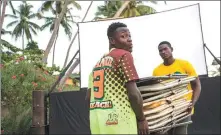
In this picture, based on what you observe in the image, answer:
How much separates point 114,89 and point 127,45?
30 centimetres

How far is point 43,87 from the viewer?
10.7m

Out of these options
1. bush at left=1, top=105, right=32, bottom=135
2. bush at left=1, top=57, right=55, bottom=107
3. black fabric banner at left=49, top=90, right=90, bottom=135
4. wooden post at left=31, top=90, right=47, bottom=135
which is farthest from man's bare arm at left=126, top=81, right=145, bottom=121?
bush at left=1, top=57, right=55, bottom=107

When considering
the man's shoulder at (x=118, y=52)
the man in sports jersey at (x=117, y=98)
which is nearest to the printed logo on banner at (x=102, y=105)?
the man in sports jersey at (x=117, y=98)

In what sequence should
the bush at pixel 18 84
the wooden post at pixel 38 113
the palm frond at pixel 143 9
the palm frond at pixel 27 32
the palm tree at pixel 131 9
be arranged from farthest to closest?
the palm frond at pixel 27 32, the palm frond at pixel 143 9, the palm tree at pixel 131 9, the bush at pixel 18 84, the wooden post at pixel 38 113

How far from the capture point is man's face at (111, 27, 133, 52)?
218cm

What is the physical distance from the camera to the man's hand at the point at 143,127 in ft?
6.77

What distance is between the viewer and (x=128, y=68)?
204 centimetres

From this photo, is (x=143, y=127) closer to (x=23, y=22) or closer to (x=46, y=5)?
(x=46, y=5)

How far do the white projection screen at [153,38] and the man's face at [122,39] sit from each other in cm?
472

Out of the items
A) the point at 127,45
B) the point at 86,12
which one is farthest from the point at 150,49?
the point at 86,12

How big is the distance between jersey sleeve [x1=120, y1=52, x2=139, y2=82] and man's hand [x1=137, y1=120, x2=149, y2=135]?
0.86 feet

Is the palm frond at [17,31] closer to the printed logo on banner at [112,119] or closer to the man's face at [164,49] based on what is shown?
the man's face at [164,49]

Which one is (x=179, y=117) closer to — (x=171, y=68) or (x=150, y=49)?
(x=171, y=68)

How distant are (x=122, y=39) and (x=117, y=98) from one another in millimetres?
380
